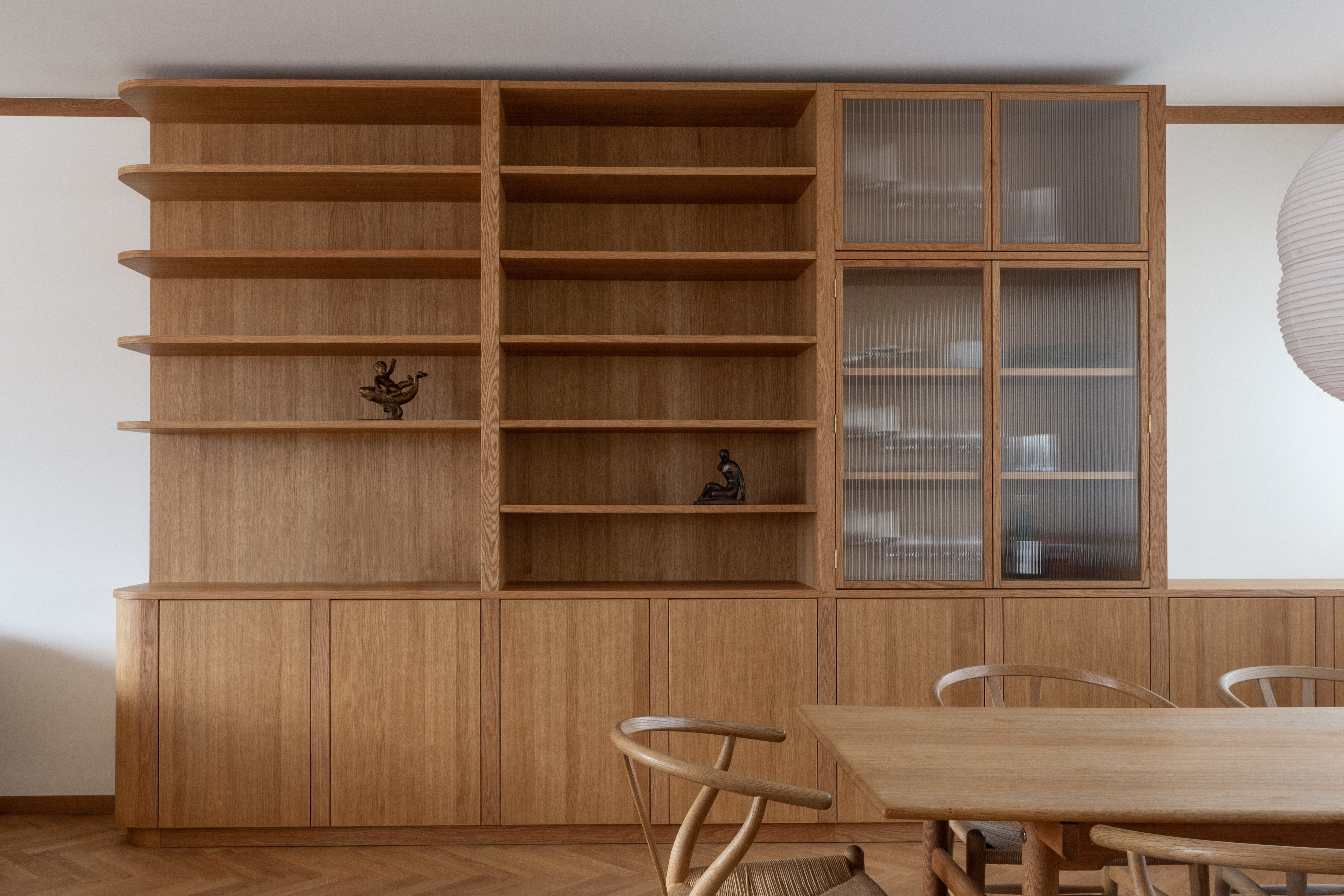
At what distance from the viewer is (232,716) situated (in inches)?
120

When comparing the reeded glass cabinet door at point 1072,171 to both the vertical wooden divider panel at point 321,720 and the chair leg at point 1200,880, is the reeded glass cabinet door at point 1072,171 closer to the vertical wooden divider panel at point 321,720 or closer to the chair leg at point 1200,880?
the chair leg at point 1200,880

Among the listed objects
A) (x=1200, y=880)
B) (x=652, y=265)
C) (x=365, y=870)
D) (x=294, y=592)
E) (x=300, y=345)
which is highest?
(x=652, y=265)

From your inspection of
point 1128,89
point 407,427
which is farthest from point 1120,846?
point 1128,89

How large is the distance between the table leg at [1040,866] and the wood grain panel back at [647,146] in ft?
8.48

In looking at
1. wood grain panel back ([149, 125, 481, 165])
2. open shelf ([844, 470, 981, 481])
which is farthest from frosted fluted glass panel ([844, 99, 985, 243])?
wood grain panel back ([149, 125, 481, 165])

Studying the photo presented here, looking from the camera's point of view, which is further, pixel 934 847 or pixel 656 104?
pixel 656 104

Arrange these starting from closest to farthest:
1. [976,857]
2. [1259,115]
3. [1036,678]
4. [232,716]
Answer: [976,857] < [1036,678] < [232,716] < [1259,115]

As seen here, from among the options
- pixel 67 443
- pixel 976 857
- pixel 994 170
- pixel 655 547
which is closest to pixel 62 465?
pixel 67 443

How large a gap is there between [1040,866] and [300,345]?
2.64m

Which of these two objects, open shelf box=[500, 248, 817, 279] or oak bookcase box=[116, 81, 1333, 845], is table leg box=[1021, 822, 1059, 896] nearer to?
oak bookcase box=[116, 81, 1333, 845]

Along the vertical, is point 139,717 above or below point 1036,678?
below

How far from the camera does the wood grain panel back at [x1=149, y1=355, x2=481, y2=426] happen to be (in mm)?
3439

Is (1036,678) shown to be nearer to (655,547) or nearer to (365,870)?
(655,547)

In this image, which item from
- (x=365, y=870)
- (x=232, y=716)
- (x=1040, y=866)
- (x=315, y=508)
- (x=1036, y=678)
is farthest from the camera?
(x=315, y=508)
